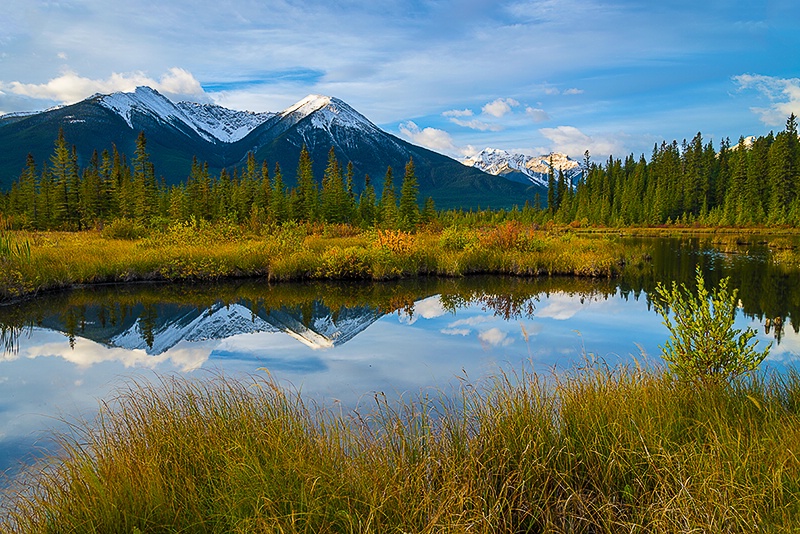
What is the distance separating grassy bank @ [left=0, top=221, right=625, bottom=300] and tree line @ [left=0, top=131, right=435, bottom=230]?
49.4 feet

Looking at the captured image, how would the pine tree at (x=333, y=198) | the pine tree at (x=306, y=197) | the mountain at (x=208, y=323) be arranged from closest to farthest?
the mountain at (x=208, y=323) → the pine tree at (x=306, y=197) → the pine tree at (x=333, y=198)

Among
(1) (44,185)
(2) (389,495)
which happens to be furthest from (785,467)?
(1) (44,185)

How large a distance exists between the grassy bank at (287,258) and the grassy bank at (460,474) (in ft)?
52.0

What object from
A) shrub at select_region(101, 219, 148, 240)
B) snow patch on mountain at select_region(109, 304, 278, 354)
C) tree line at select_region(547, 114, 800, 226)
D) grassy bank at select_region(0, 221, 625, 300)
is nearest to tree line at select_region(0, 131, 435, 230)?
shrub at select_region(101, 219, 148, 240)

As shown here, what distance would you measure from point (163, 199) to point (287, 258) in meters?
36.1

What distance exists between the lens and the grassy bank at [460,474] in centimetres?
362

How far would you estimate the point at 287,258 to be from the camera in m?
22.3

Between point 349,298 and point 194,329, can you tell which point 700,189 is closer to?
point 349,298

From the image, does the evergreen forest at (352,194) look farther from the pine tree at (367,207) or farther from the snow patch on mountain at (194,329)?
the snow patch on mountain at (194,329)

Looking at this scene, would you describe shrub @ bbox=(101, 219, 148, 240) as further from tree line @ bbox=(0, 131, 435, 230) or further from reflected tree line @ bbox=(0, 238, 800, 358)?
reflected tree line @ bbox=(0, 238, 800, 358)

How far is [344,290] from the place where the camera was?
776 inches

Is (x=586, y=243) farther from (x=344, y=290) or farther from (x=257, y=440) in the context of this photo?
(x=257, y=440)

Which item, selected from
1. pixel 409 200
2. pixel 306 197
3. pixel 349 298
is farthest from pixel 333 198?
pixel 349 298

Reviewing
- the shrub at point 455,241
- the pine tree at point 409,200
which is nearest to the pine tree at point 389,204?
the pine tree at point 409,200
